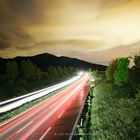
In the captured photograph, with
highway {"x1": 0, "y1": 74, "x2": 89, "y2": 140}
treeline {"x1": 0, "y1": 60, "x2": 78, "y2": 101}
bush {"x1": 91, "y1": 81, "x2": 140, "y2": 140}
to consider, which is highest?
treeline {"x1": 0, "y1": 60, "x2": 78, "y2": 101}

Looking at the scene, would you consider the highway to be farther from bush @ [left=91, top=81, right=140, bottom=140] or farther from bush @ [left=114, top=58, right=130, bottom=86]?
bush @ [left=114, top=58, right=130, bottom=86]

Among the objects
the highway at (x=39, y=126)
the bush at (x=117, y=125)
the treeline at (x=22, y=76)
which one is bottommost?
the highway at (x=39, y=126)

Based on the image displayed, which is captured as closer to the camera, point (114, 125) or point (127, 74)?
point (114, 125)

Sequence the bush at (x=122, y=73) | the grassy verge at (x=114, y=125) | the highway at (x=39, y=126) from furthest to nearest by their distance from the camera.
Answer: the bush at (x=122, y=73), the highway at (x=39, y=126), the grassy verge at (x=114, y=125)

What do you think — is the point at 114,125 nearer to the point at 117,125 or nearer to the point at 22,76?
the point at 117,125

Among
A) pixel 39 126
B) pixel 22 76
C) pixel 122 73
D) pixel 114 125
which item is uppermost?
pixel 122 73

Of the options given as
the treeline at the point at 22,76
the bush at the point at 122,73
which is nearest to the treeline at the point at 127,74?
the bush at the point at 122,73

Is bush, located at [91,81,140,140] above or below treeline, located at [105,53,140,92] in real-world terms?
below

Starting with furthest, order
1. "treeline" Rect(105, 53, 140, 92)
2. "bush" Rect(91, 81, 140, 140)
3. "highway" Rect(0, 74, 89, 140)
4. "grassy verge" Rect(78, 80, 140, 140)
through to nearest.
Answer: "treeline" Rect(105, 53, 140, 92), "highway" Rect(0, 74, 89, 140), "bush" Rect(91, 81, 140, 140), "grassy verge" Rect(78, 80, 140, 140)

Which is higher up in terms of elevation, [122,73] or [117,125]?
[122,73]

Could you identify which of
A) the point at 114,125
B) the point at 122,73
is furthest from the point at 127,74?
the point at 114,125

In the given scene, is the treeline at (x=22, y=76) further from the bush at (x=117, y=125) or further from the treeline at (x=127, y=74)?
the bush at (x=117, y=125)

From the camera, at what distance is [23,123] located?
30.7 m

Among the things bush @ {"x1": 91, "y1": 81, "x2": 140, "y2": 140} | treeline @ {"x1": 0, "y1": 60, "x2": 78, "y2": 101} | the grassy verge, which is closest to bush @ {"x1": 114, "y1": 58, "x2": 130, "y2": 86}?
treeline @ {"x1": 0, "y1": 60, "x2": 78, "y2": 101}
